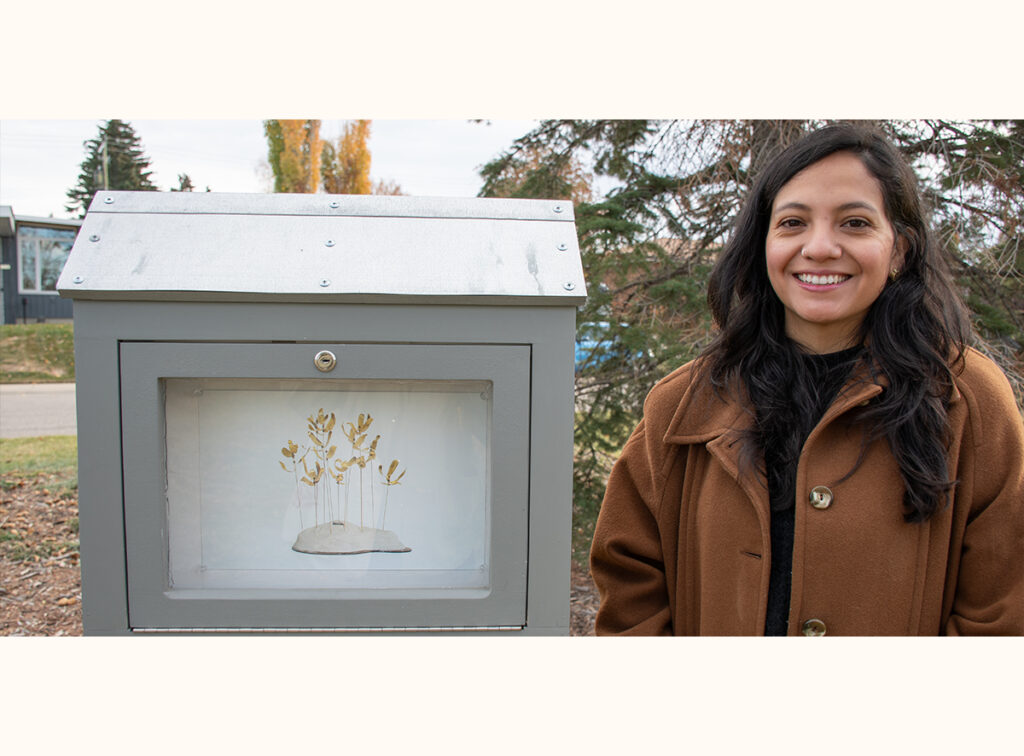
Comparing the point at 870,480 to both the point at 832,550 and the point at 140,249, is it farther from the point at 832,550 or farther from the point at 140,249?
the point at 140,249

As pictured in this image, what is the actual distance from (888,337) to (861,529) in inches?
13.7

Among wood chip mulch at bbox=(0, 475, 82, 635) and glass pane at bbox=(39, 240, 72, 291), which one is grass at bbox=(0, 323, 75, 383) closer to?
glass pane at bbox=(39, 240, 72, 291)

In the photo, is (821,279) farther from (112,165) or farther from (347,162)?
(347,162)

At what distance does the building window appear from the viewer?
20.4 feet

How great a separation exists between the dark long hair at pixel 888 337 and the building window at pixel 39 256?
254 inches

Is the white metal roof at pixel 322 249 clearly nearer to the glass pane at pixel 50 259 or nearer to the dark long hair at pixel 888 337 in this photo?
Answer: the dark long hair at pixel 888 337

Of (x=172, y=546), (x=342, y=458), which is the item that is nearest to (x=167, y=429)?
(x=172, y=546)

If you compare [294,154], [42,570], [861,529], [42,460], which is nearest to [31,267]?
[42,460]

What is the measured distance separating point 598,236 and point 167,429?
108 inches

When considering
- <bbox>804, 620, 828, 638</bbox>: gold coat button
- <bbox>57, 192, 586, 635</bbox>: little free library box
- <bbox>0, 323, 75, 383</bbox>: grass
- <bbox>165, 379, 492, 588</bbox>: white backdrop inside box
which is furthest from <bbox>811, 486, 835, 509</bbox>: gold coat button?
<bbox>0, 323, 75, 383</bbox>: grass

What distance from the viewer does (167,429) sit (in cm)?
165

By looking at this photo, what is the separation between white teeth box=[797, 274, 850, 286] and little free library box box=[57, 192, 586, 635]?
510 mm

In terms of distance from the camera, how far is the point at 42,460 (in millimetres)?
5109

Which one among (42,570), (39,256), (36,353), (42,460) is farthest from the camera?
(39,256)
